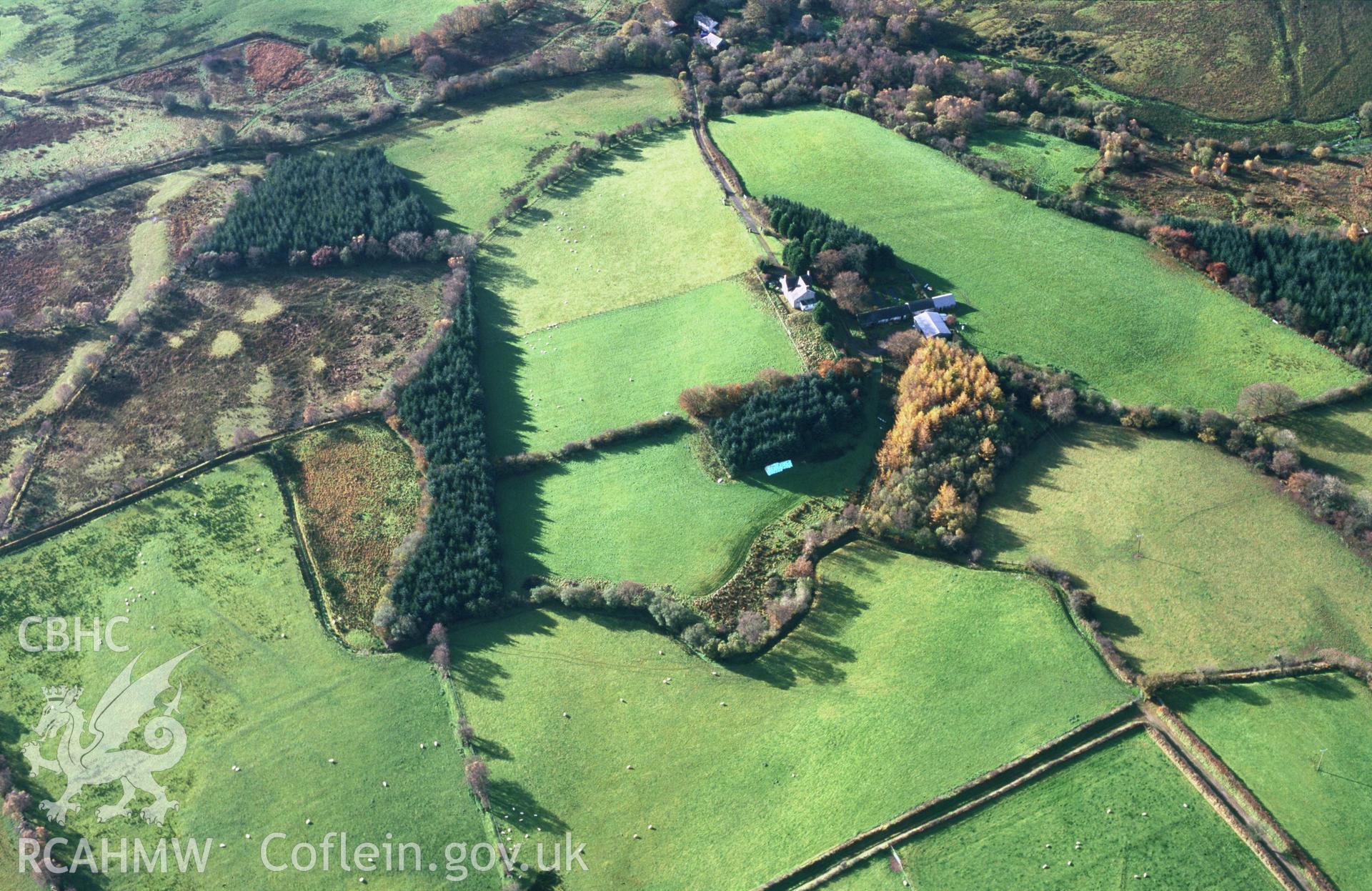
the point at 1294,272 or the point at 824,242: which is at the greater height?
the point at 824,242

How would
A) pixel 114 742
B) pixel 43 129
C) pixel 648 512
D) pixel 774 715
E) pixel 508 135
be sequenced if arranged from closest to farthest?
pixel 774 715 < pixel 114 742 < pixel 648 512 < pixel 508 135 < pixel 43 129

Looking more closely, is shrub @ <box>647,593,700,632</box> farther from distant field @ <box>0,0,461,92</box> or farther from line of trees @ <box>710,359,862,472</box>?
distant field @ <box>0,0,461,92</box>

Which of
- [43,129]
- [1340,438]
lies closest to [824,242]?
[1340,438]

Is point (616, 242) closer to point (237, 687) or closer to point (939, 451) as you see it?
point (939, 451)

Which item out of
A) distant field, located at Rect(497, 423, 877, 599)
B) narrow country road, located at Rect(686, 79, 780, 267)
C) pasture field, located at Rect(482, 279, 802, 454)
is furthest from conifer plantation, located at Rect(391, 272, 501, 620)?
narrow country road, located at Rect(686, 79, 780, 267)

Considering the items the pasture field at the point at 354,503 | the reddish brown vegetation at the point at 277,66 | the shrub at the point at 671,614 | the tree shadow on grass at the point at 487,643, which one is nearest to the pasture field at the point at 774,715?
the tree shadow on grass at the point at 487,643

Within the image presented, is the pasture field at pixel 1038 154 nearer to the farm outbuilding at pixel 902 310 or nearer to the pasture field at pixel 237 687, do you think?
the farm outbuilding at pixel 902 310
